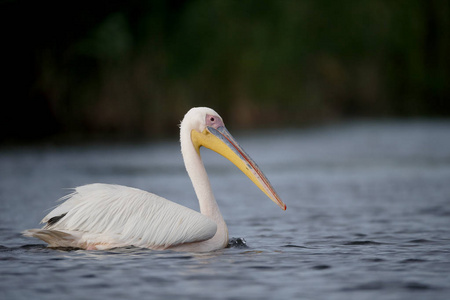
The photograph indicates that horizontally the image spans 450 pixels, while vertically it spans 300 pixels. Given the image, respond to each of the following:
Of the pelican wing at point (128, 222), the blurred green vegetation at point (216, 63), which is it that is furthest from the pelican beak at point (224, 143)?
the blurred green vegetation at point (216, 63)

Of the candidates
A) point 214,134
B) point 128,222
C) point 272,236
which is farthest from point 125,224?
point 272,236

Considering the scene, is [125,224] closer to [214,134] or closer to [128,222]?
[128,222]

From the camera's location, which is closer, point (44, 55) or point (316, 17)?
point (44, 55)

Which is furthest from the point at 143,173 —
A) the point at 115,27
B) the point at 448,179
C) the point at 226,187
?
the point at 115,27

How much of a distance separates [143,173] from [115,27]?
1209 cm

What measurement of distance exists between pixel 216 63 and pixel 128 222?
2707cm

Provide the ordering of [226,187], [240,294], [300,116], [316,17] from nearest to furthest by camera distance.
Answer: [240,294], [226,187], [300,116], [316,17]

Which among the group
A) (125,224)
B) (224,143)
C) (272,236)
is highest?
(224,143)

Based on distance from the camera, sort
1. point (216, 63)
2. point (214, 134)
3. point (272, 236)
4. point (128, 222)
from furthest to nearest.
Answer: point (216, 63)
point (272, 236)
point (214, 134)
point (128, 222)

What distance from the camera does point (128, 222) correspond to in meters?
6.02

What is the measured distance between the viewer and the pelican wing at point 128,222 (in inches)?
236

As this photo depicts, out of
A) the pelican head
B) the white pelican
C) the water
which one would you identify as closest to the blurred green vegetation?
the water

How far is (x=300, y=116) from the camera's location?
131 ft

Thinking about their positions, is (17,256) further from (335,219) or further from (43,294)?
(335,219)
